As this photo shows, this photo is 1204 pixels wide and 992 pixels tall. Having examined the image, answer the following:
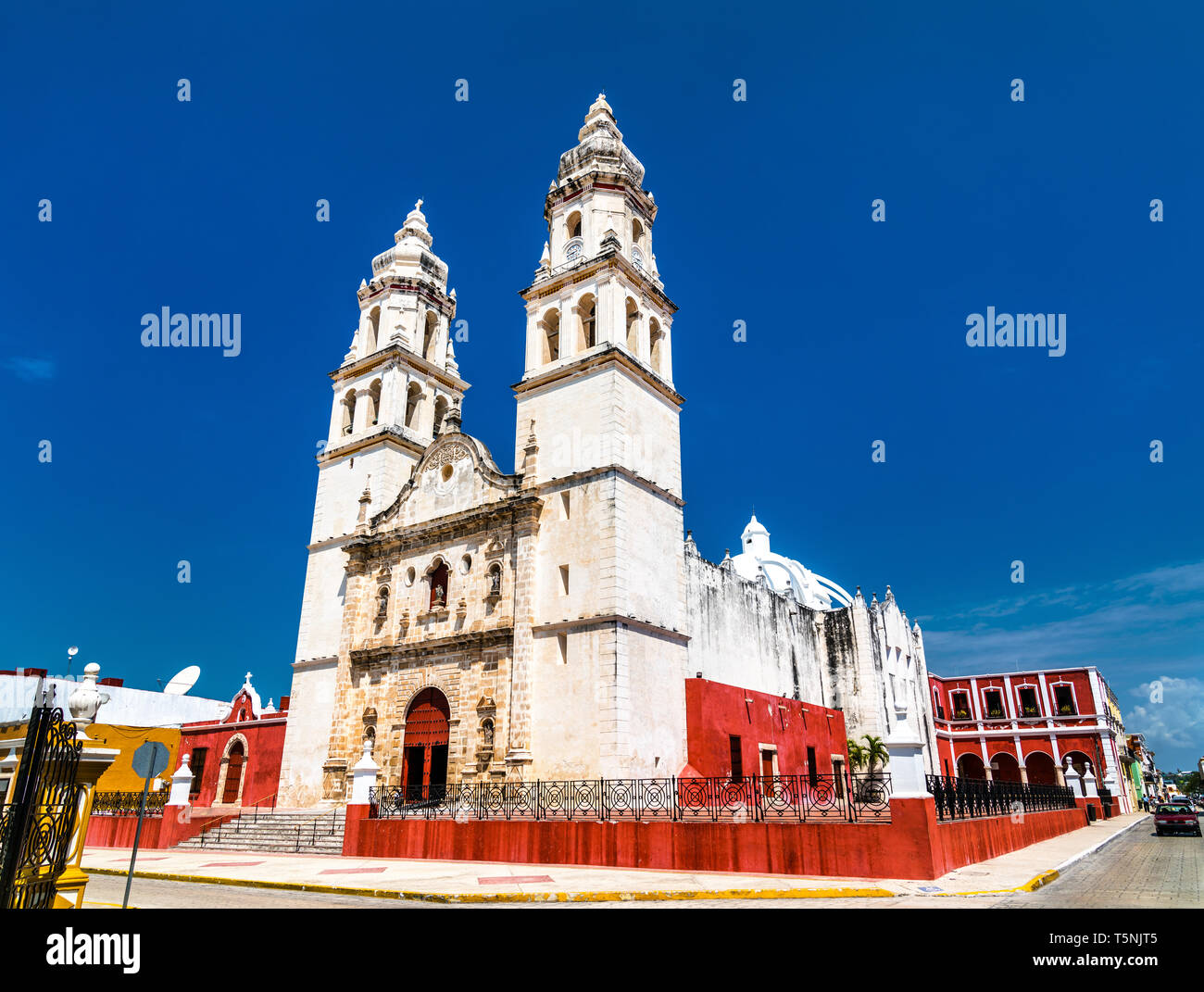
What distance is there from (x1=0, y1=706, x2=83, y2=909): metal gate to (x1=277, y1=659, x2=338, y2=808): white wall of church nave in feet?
71.6

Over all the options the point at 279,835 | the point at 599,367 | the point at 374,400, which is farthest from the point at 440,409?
the point at 279,835

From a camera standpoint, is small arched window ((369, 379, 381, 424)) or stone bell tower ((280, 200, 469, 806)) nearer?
stone bell tower ((280, 200, 469, 806))

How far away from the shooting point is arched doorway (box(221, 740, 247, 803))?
107 feet

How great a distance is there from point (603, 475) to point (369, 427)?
12311mm

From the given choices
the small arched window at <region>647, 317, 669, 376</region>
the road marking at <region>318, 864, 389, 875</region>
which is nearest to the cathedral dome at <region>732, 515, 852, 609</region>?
the small arched window at <region>647, 317, 669, 376</region>

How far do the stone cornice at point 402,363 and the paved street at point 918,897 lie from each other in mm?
20102

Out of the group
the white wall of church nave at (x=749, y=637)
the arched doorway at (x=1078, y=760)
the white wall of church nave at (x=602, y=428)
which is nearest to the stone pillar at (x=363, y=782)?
the white wall of church nave at (x=602, y=428)

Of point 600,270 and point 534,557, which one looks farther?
point 600,270

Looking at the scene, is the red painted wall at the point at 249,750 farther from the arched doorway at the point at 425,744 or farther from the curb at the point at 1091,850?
the curb at the point at 1091,850

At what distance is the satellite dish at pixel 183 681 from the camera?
4916cm

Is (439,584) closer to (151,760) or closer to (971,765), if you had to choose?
(151,760)

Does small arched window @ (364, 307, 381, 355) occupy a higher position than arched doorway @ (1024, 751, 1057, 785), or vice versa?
small arched window @ (364, 307, 381, 355)

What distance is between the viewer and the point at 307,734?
2831 cm

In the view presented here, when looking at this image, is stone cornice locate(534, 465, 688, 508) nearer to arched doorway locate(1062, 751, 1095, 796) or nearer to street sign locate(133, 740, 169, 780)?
street sign locate(133, 740, 169, 780)
